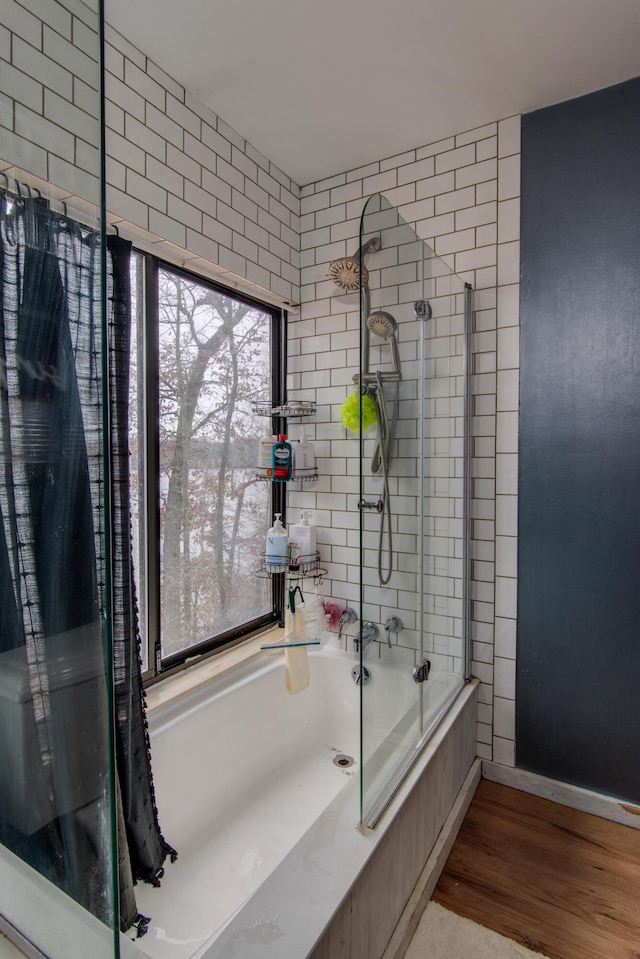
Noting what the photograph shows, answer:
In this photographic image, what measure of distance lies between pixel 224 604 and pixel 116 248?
1.44 m

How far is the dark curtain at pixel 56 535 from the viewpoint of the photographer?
56cm

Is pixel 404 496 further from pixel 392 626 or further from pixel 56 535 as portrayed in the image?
pixel 56 535

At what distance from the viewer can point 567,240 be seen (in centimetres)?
183

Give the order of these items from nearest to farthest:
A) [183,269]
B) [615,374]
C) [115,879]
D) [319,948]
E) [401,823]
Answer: [115,879], [319,948], [401,823], [615,374], [183,269]

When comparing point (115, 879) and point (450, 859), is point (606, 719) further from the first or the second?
point (115, 879)

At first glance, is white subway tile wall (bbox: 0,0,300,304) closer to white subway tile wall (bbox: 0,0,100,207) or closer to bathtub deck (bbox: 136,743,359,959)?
white subway tile wall (bbox: 0,0,100,207)

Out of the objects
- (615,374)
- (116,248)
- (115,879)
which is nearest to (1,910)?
(115,879)

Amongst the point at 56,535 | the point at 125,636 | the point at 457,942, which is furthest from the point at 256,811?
the point at 56,535

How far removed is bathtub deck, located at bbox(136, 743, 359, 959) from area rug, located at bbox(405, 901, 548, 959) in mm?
448

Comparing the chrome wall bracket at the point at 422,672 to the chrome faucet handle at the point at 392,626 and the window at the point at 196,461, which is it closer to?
the chrome faucet handle at the point at 392,626

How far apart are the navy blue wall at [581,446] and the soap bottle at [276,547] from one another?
3.28 feet

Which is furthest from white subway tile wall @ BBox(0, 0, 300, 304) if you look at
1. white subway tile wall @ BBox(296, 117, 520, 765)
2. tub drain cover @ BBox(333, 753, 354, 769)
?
tub drain cover @ BBox(333, 753, 354, 769)

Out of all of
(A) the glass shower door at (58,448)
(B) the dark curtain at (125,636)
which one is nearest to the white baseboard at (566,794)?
(B) the dark curtain at (125,636)

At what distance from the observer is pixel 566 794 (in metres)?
1.85
